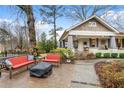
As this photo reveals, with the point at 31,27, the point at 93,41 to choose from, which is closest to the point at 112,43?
the point at 93,41

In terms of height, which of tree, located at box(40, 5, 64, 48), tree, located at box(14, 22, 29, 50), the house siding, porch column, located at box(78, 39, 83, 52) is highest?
tree, located at box(40, 5, 64, 48)

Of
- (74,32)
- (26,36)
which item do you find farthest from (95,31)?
(26,36)

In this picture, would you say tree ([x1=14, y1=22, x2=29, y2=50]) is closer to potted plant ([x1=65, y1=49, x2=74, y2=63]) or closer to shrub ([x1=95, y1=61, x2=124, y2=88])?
potted plant ([x1=65, y1=49, x2=74, y2=63])

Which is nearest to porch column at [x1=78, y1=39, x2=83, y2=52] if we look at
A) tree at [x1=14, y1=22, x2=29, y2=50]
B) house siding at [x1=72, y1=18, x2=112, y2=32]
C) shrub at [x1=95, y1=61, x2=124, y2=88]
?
house siding at [x1=72, y1=18, x2=112, y2=32]

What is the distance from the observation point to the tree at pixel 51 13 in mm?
7043

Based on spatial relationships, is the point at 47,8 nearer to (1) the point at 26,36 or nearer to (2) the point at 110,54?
(1) the point at 26,36

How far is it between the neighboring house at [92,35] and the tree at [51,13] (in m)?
1.88

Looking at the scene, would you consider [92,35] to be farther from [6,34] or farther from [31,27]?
[6,34]

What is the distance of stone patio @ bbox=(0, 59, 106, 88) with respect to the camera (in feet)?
19.7

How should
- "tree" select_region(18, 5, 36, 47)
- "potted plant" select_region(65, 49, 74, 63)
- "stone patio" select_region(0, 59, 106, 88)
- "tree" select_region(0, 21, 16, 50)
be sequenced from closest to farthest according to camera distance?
"stone patio" select_region(0, 59, 106, 88) < "tree" select_region(0, 21, 16, 50) < "tree" select_region(18, 5, 36, 47) < "potted plant" select_region(65, 49, 74, 63)

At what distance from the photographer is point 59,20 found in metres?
7.31

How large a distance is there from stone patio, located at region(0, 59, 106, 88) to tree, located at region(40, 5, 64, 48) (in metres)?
1.35

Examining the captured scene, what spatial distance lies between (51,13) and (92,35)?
290 cm

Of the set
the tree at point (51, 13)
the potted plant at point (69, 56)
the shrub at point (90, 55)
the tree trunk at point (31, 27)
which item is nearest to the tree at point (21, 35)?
the tree trunk at point (31, 27)
